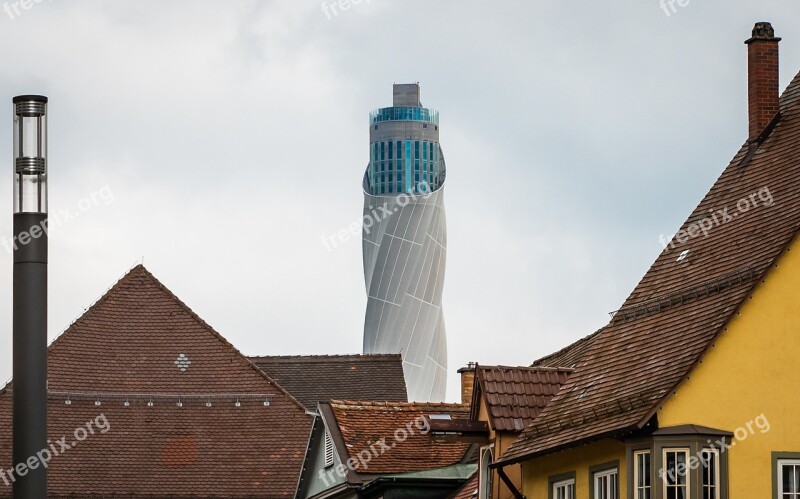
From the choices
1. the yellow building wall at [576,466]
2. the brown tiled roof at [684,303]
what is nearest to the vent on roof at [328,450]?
the yellow building wall at [576,466]

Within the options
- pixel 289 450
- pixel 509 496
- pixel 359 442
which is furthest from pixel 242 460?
pixel 509 496

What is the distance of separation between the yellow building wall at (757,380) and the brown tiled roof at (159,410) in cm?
3234

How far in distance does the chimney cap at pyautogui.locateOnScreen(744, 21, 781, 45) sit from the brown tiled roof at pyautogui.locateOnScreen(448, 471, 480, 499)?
410 inches

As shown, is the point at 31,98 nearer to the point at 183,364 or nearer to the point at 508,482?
the point at 508,482

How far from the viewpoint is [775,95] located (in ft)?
106

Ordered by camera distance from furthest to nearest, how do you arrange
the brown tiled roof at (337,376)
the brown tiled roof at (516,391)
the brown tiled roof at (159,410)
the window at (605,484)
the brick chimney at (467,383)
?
the brown tiled roof at (337,376) → the brown tiled roof at (159,410) → the brick chimney at (467,383) → the brown tiled roof at (516,391) → the window at (605,484)

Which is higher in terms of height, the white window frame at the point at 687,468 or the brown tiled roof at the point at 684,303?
the brown tiled roof at the point at 684,303

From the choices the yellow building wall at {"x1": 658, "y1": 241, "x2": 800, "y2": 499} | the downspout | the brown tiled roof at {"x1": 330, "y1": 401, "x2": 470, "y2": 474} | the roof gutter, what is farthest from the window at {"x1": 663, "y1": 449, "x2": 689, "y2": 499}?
the brown tiled roof at {"x1": 330, "y1": 401, "x2": 470, "y2": 474}

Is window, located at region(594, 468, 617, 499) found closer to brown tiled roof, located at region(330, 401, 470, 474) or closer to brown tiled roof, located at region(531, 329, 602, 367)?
brown tiled roof, located at region(531, 329, 602, 367)

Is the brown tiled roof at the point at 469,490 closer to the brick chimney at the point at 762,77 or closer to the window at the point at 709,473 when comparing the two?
the brick chimney at the point at 762,77

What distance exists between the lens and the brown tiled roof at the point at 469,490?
38.1 meters

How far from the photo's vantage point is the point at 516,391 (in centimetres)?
3531

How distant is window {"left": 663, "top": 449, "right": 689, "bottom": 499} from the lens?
25.9m

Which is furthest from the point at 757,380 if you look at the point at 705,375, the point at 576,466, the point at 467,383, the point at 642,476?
the point at 467,383
